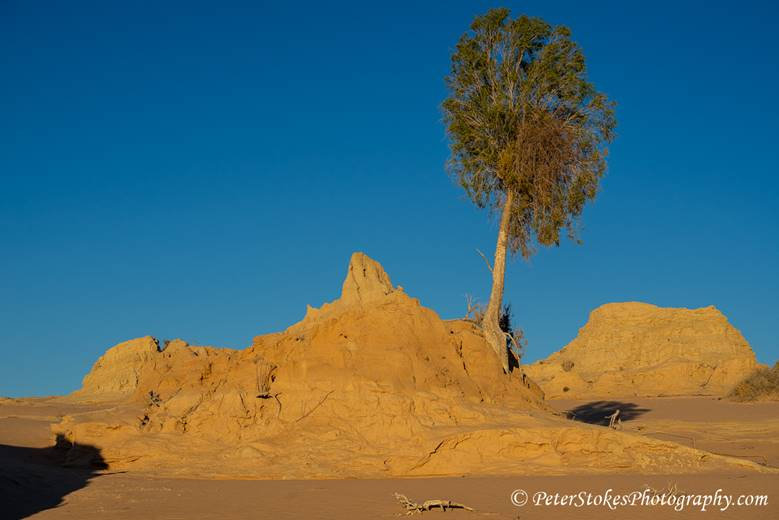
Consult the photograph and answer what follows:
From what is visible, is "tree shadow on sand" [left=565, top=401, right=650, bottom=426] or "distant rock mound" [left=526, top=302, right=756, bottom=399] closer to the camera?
"tree shadow on sand" [left=565, top=401, right=650, bottom=426]

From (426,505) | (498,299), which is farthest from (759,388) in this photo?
(426,505)

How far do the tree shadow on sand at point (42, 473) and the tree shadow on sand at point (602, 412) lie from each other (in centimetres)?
1761

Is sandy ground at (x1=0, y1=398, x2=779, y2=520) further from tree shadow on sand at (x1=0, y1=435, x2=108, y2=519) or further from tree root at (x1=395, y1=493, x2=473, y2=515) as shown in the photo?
tree root at (x1=395, y1=493, x2=473, y2=515)

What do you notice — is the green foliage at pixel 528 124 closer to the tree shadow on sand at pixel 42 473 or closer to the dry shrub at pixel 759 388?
the tree shadow on sand at pixel 42 473

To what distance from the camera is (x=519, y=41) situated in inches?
934

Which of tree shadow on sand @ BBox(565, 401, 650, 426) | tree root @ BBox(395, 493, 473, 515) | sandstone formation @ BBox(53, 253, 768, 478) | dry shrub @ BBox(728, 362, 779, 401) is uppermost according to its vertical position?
dry shrub @ BBox(728, 362, 779, 401)

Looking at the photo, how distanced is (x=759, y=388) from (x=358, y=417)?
93.1 feet

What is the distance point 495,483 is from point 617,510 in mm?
2829

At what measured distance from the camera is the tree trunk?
21.6m

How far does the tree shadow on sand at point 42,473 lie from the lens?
12180 mm

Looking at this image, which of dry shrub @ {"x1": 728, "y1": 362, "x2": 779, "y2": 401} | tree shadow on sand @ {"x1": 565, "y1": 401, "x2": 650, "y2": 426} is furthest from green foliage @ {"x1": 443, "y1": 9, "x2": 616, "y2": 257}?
dry shrub @ {"x1": 728, "y1": 362, "x2": 779, "y2": 401}

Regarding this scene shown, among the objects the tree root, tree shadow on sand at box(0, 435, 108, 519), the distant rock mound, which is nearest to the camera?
the tree root

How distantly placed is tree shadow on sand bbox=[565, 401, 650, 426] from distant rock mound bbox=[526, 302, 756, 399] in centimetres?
904

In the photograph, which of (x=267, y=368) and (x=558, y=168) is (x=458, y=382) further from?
(x=558, y=168)
